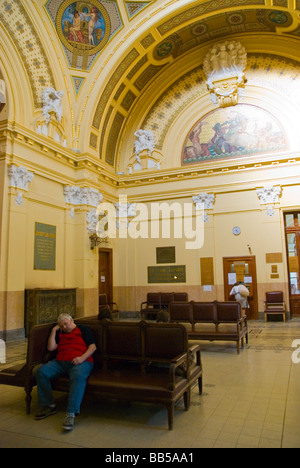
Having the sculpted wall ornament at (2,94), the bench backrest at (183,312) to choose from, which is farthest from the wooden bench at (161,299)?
the sculpted wall ornament at (2,94)

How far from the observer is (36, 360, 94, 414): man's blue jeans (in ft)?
12.2

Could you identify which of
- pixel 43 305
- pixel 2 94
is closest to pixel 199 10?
pixel 2 94

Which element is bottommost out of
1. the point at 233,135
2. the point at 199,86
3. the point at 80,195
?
the point at 80,195

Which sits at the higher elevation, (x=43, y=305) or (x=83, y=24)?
(x=83, y=24)

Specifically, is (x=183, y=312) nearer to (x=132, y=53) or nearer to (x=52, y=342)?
(x=52, y=342)

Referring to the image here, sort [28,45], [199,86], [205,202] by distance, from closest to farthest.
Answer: [28,45] → [205,202] → [199,86]

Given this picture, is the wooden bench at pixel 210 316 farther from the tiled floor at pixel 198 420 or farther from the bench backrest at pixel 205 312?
the tiled floor at pixel 198 420

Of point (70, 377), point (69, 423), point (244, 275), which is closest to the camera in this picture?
point (69, 423)

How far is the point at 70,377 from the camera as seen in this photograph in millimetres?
3891

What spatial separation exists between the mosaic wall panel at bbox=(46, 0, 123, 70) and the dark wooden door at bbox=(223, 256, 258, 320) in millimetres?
8533

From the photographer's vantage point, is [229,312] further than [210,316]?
No

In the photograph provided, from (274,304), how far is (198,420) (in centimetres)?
864

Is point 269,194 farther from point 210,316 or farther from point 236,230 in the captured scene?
point 210,316
